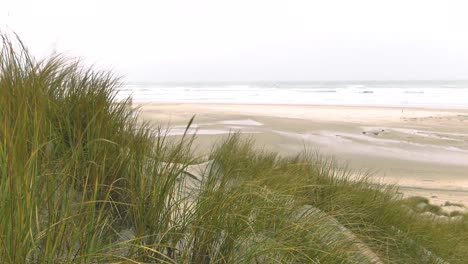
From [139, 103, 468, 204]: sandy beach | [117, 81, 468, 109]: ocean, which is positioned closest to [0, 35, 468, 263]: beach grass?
[139, 103, 468, 204]: sandy beach

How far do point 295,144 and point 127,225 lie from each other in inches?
352

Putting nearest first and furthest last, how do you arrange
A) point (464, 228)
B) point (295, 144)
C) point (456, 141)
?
point (464, 228) → point (295, 144) → point (456, 141)

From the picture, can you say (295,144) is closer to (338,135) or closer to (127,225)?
(338,135)

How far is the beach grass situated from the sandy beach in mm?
1899

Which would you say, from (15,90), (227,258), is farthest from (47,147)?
(227,258)

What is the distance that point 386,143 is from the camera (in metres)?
10.9

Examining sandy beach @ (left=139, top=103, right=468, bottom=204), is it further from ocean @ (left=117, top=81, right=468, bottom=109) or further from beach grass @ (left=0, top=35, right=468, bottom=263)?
ocean @ (left=117, top=81, right=468, bottom=109)

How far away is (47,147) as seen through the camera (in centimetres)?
194

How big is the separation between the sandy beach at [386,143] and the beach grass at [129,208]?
190cm

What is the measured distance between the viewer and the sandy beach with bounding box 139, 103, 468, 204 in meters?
7.29

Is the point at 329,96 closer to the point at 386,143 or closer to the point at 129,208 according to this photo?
the point at 386,143

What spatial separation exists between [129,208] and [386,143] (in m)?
10.7

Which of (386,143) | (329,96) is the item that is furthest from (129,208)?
(329,96)

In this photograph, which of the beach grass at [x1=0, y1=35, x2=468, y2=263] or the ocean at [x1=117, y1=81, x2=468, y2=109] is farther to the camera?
the ocean at [x1=117, y1=81, x2=468, y2=109]
